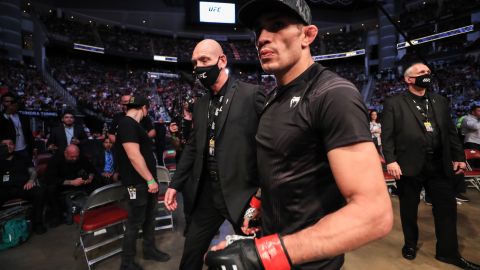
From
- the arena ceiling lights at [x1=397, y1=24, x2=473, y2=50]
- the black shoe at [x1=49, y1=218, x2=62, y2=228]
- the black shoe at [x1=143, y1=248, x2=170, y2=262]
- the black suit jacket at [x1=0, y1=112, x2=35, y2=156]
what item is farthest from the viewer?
the arena ceiling lights at [x1=397, y1=24, x2=473, y2=50]

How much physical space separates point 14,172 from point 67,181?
712 millimetres

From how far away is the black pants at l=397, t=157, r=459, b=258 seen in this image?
272 cm

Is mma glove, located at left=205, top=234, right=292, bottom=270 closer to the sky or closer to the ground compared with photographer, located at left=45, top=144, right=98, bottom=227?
closer to the sky

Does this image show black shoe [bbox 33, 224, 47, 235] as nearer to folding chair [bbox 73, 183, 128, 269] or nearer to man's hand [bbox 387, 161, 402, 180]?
folding chair [bbox 73, 183, 128, 269]

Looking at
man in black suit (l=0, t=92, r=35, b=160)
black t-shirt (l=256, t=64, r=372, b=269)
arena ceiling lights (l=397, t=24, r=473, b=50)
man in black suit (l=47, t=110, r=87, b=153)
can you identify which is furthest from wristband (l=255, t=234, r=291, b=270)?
arena ceiling lights (l=397, t=24, r=473, b=50)

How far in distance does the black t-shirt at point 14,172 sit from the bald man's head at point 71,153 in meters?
0.62

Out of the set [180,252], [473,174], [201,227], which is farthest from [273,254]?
[473,174]

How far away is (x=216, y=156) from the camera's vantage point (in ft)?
6.46

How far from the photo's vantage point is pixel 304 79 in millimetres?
1062

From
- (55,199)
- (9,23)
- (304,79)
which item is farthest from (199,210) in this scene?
(9,23)

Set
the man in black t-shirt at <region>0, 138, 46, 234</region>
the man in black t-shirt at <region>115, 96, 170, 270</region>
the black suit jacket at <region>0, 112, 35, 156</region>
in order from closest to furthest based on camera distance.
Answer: the man in black t-shirt at <region>115, 96, 170, 270</region>, the man in black t-shirt at <region>0, 138, 46, 234</region>, the black suit jacket at <region>0, 112, 35, 156</region>

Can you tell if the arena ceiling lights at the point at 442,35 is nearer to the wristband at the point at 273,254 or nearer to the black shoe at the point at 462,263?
the black shoe at the point at 462,263

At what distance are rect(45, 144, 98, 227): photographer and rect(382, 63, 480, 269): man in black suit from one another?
179 inches

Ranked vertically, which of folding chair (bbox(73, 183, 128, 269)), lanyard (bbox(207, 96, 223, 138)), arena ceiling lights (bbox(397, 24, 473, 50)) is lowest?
folding chair (bbox(73, 183, 128, 269))
